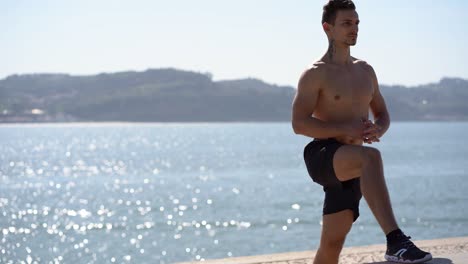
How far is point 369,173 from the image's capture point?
4.63m

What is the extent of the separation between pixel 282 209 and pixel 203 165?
36.8m

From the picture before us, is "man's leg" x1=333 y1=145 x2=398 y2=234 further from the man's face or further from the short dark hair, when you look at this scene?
the short dark hair

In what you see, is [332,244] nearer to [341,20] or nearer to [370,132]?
[370,132]

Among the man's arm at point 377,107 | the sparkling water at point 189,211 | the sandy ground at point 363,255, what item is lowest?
the sparkling water at point 189,211

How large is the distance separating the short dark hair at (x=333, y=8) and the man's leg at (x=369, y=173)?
706 millimetres

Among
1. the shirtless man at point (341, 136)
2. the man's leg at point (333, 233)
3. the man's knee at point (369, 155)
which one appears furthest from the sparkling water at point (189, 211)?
the man's knee at point (369, 155)

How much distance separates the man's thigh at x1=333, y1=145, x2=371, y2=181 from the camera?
15.2ft

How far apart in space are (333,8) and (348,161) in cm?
83

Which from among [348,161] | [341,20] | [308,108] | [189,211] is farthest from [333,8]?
[189,211]

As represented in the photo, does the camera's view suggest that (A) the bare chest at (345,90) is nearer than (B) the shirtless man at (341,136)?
No


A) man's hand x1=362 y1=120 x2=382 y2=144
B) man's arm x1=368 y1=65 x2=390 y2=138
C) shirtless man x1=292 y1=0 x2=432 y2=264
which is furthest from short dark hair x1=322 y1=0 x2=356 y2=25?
man's hand x1=362 y1=120 x2=382 y2=144

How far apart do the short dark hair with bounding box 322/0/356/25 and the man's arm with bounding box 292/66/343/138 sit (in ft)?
0.88

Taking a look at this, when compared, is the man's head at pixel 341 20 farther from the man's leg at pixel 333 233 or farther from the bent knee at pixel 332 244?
the bent knee at pixel 332 244

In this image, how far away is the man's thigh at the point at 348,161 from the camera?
4.65 metres
